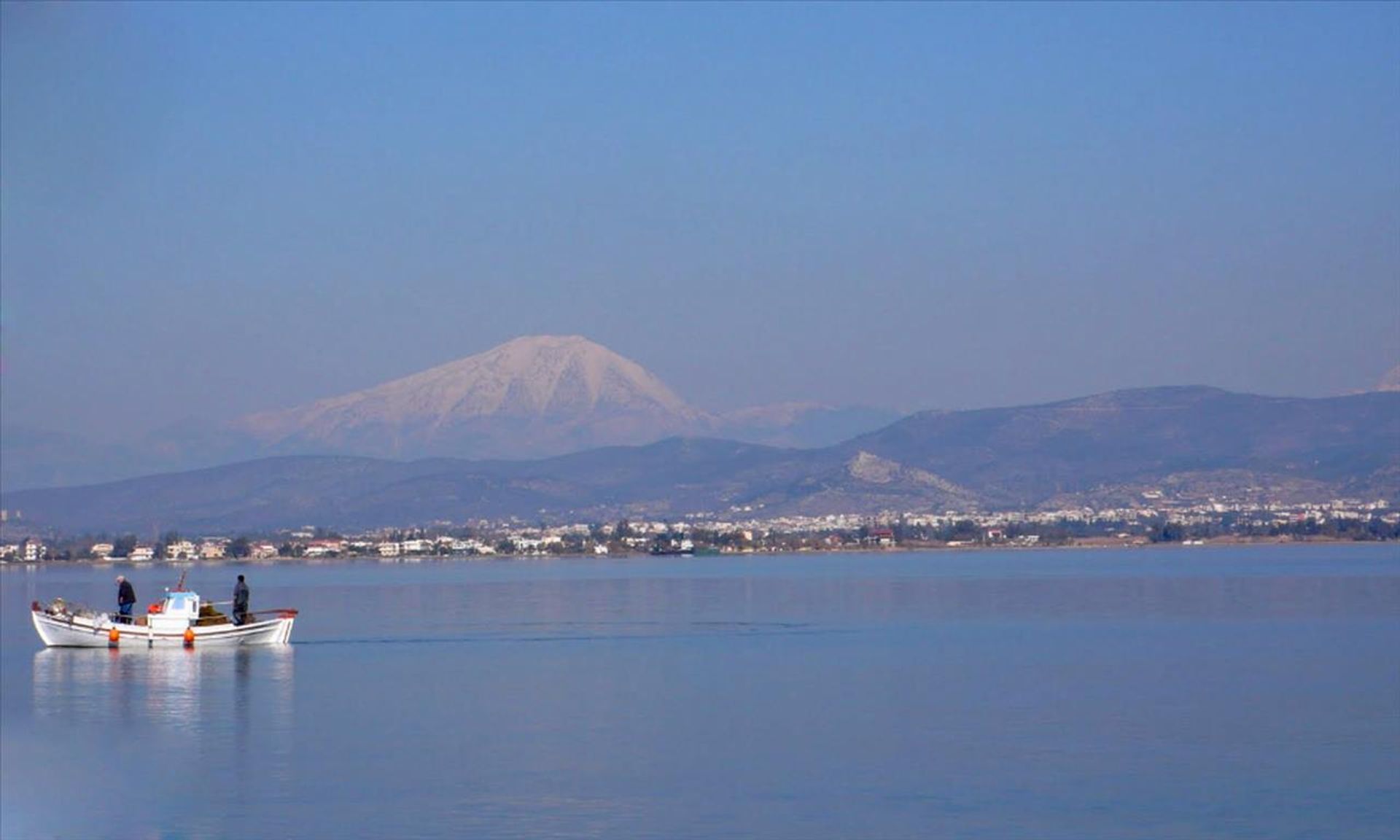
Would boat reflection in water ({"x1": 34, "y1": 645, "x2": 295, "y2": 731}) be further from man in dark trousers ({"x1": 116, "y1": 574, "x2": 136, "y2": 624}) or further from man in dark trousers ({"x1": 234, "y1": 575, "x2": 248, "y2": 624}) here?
man in dark trousers ({"x1": 116, "y1": 574, "x2": 136, "y2": 624})

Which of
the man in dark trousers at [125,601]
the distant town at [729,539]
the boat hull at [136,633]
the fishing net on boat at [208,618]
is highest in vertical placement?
the distant town at [729,539]

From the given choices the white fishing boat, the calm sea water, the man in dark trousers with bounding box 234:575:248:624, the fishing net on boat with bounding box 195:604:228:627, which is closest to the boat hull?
the white fishing boat

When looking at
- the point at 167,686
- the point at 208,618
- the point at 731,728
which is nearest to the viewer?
the point at 731,728

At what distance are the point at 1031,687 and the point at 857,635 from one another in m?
Answer: 14.1

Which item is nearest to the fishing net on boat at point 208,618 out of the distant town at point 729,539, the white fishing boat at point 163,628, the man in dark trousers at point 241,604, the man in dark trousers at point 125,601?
the white fishing boat at point 163,628

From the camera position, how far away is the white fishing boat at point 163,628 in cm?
4481

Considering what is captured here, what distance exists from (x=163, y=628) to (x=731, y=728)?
20.3 metres

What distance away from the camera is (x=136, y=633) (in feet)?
147

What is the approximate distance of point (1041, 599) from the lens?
217 feet

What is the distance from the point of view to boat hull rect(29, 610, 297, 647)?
4481 centimetres

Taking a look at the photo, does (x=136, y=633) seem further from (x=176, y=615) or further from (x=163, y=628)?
(x=176, y=615)

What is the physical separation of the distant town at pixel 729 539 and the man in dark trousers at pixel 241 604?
81.0 metres

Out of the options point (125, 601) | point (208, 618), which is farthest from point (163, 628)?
point (125, 601)

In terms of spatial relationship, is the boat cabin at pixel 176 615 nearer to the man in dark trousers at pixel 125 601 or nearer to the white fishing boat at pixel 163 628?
the white fishing boat at pixel 163 628
